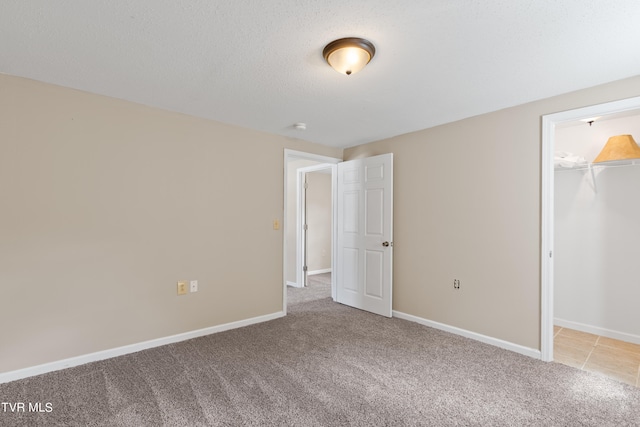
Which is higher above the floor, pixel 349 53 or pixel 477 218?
pixel 349 53

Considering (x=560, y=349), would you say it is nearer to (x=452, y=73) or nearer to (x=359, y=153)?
(x=452, y=73)

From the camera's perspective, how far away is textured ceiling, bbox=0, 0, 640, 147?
5.29 feet

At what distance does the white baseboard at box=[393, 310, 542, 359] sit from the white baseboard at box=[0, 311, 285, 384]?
5.92 ft

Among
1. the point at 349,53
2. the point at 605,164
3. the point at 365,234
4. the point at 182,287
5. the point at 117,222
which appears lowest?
the point at 182,287

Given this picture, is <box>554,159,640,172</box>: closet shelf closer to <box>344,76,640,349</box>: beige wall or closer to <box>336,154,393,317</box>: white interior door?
<box>344,76,640,349</box>: beige wall

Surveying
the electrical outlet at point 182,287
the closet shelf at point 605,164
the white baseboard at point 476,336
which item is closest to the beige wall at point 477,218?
the white baseboard at point 476,336

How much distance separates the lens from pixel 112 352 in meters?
2.73

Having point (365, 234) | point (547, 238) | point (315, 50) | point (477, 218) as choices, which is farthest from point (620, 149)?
point (315, 50)

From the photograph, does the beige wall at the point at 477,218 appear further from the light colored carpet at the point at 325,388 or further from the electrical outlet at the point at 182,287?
the electrical outlet at the point at 182,287

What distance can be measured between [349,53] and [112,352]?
3.08m

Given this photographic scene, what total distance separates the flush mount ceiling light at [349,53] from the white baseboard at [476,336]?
2800mm

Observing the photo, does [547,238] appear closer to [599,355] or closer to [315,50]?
[599,355]

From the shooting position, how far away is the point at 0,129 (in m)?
2.32

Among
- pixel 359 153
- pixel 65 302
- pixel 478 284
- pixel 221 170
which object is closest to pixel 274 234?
pixel 221 170
